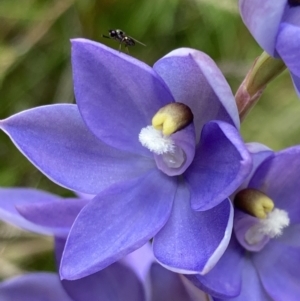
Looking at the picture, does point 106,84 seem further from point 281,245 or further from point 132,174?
point 281,245

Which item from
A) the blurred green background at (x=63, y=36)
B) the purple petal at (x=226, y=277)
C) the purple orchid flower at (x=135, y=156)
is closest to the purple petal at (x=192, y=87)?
the purple orchid flower at (x=135, y=156)

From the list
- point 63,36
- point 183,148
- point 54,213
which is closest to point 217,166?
point 183,148

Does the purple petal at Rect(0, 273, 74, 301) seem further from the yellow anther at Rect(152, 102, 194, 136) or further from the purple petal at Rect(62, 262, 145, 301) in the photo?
the yellow anther at Rect(152, 102, 194, 136)

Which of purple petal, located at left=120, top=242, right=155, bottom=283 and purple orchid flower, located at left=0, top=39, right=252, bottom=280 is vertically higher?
purple orchid flower, located at left=0, top=39, right=252, bottom=280

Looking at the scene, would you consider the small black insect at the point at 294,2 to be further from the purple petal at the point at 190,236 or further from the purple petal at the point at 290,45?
the purple petal at the point at 190,236

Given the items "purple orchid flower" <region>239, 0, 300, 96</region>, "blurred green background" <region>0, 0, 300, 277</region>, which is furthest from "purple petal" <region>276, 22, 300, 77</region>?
"blurred green background" <region>0, 0, 300, 277</region>

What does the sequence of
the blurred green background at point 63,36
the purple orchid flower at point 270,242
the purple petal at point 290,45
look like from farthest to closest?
1. the blurred green background at point 63,36
2. the purple orchid flower at point 270,242
3. the purple petal at point 290,45
